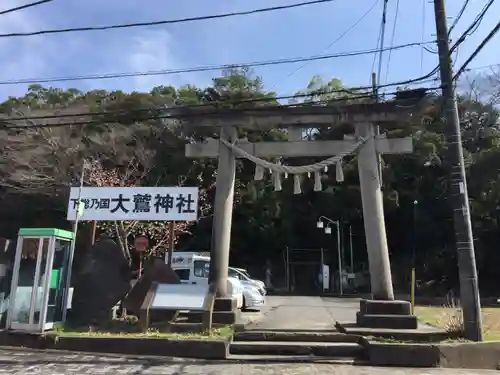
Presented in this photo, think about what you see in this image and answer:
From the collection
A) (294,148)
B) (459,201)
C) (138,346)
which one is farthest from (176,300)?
(459,201)

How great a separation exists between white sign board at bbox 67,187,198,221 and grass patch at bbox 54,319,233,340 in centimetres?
378

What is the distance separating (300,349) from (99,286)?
5.28 meters

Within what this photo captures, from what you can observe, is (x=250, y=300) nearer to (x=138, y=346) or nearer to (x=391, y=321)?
(x=391, y=321)

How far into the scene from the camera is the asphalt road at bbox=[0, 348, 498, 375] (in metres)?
8.40

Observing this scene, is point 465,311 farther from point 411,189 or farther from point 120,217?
point 411,189

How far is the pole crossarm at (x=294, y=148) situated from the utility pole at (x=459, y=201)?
8.98 ft

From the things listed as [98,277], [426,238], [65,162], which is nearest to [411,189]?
[426,238]

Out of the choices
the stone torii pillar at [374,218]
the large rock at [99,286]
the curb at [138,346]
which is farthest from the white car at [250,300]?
the curb at [138,346]

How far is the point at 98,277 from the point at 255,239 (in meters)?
29.2

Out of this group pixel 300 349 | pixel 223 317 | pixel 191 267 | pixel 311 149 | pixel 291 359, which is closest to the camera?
pixel 291 359

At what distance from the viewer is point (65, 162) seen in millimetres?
30766

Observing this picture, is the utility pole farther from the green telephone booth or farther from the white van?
the white van

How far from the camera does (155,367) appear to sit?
8750 mm

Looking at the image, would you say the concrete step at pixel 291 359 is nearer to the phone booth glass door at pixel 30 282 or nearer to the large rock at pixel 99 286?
the large rock at pixel 99 286
